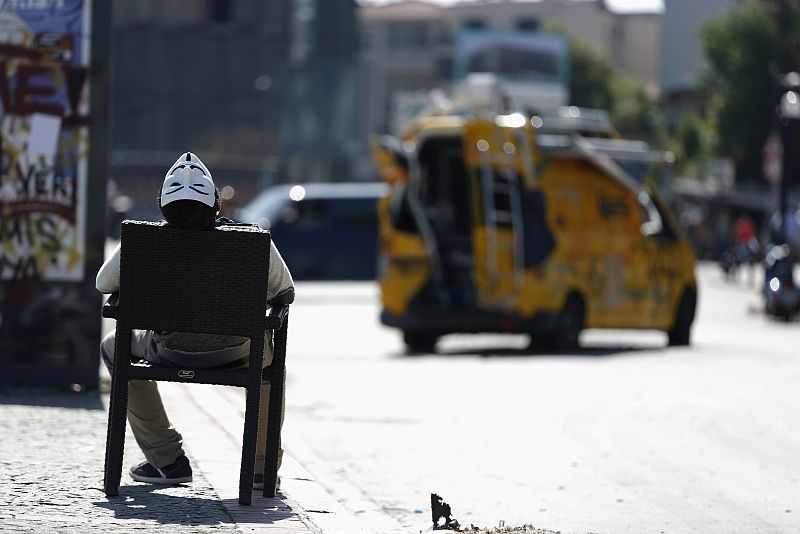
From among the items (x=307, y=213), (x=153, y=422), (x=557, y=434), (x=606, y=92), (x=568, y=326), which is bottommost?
(x=307, y=213)

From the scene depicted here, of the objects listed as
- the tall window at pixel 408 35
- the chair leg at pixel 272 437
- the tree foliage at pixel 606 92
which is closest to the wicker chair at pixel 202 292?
the chair leg at pixel 272 437

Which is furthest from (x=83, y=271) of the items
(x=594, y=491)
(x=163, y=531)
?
(x=163, y=531)

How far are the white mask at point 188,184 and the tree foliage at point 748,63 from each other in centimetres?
6005

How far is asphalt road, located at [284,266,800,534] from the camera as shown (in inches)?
325

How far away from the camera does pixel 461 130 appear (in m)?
18.9

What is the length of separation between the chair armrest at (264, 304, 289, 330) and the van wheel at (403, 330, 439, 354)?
12.7 metres

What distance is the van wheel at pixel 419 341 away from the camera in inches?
782

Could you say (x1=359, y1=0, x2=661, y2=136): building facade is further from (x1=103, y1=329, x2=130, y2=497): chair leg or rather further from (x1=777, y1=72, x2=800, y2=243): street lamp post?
(x1=103, y1=329, x2=130, y2=497): chair leg

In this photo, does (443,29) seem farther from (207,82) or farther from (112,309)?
Result: (112,309)

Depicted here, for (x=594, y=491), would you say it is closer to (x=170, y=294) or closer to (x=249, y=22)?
(x=170, y=294)

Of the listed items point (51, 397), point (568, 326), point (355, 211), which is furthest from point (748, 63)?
point (51, 397)

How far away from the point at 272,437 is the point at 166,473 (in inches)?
19.7

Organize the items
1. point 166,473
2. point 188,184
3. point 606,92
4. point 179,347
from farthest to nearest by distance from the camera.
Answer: point 606,92 < point 166,473 < point 179,347 < point 188,184

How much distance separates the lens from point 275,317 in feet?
23.0
